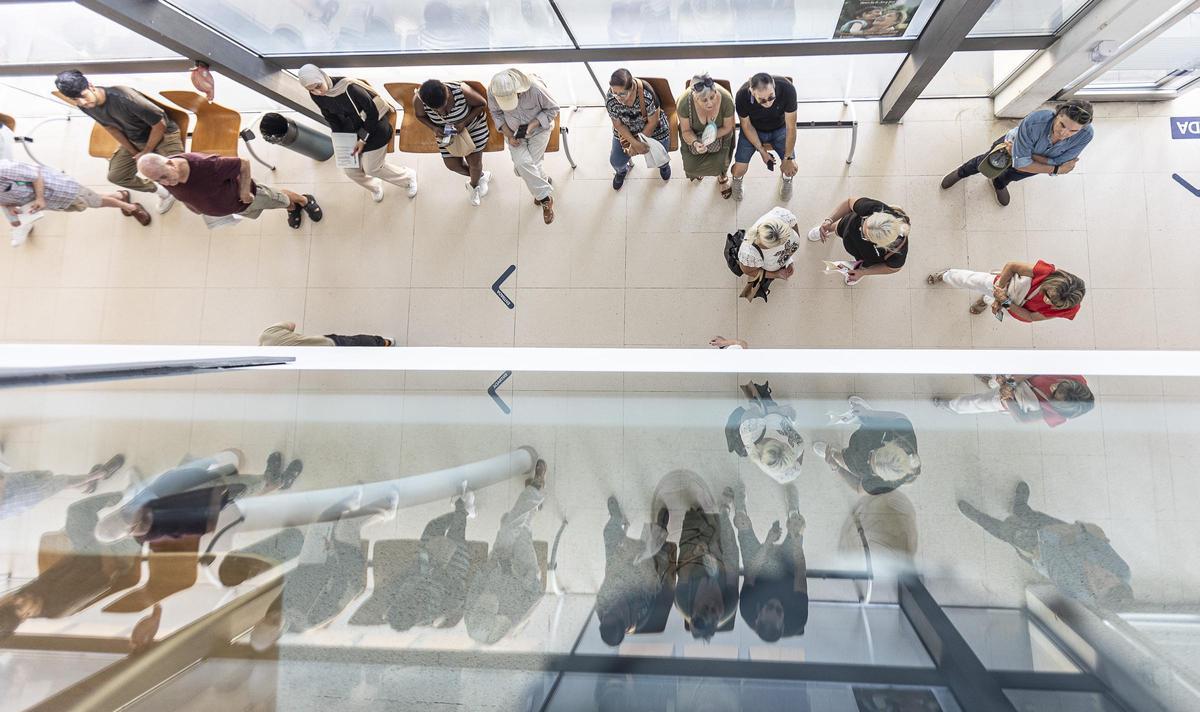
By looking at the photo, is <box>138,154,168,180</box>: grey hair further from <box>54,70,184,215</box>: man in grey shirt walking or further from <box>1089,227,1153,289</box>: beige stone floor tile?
<box>1089,227,1153,289</box>: beige stone floor tile

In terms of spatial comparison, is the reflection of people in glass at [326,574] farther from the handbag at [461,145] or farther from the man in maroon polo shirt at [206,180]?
the man in maroon polo shirt at [206,180]

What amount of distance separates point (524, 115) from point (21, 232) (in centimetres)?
525

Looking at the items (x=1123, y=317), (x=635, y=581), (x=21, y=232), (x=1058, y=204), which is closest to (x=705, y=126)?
(x=635, y=581)

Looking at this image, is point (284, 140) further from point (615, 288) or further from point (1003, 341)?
point (1003, 341)

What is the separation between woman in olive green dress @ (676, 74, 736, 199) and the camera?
9.66 ft

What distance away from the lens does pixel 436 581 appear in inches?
59.0

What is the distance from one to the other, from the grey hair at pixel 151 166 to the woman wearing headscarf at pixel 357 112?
101 cm

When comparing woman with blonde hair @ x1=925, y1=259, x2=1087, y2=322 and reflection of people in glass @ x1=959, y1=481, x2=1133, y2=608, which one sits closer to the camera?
reflection of people in glass @ x1=959, y1=481, x2=1133, y2=608

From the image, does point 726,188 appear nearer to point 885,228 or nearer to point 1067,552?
point 885,228

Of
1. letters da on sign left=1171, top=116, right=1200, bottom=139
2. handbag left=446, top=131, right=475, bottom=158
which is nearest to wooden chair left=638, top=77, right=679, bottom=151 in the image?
handbag left=446, top=131, right=475, bottom=158

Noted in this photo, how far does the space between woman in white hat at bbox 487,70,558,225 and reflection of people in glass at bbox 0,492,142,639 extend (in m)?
2.79

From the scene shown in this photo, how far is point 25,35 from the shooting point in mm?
3607

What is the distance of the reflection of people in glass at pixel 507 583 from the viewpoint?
1.37 meters

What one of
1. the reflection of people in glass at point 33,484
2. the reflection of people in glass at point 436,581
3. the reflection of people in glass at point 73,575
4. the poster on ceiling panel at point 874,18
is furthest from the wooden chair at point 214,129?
the poster on ceiling panel at point 874,18
